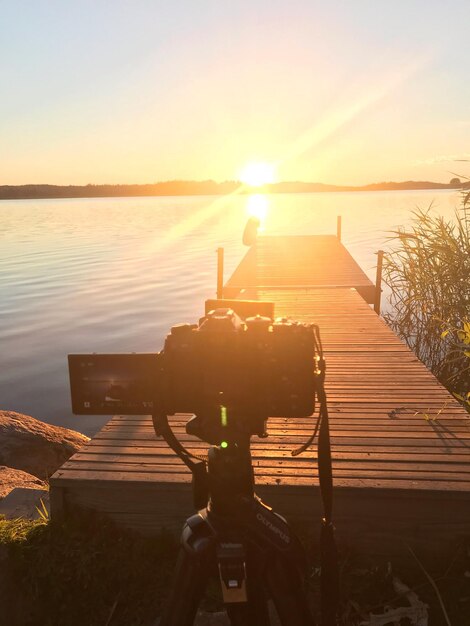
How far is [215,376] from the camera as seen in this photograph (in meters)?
1.89

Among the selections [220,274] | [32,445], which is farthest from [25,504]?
[220,274]

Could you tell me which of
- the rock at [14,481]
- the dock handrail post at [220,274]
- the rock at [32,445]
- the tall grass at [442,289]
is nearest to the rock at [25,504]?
the rock at [14,481]

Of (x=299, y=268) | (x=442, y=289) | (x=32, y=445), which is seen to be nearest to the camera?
(x=32, y=445)

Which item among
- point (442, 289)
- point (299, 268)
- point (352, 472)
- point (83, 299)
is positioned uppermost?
point (442, 289)

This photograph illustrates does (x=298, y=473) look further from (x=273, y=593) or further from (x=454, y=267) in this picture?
(x=454, y=267)

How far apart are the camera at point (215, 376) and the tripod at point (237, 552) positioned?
14cm

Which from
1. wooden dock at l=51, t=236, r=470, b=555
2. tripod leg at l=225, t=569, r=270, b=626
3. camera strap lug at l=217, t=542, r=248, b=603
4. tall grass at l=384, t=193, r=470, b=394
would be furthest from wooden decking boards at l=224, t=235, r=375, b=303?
camera strap lug at l=217, t=542, r=248, b=603

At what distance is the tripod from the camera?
1.92m

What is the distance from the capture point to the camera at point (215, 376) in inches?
74.3

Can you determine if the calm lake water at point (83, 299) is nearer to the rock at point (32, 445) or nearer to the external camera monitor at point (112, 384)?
the rock at point (32, 445)

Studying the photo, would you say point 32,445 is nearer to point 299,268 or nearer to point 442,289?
point 442,289

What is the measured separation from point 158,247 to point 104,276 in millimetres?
12349

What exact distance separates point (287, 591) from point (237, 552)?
269 millimetres

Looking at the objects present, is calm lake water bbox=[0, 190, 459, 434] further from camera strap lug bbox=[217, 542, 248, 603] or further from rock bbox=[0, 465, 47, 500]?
camera strap lug bbox=[217, 542, 248, 603]
